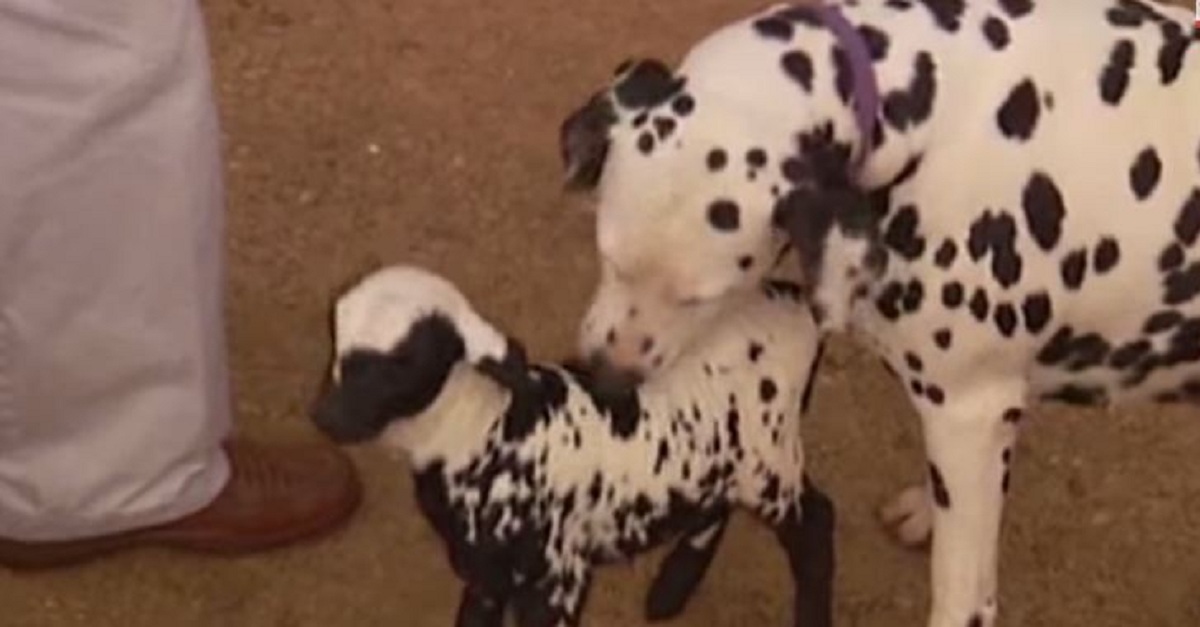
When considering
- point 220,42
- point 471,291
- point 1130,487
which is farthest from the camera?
point 220,42

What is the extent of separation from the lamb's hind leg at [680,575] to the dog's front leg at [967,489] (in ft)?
0.70

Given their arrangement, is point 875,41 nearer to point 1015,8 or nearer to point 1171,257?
point 1015,8

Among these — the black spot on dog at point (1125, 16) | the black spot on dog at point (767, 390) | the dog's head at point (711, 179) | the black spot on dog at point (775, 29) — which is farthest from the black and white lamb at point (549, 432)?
the black spot on dog at point (1125, 16)

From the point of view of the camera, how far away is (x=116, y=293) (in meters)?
2.61

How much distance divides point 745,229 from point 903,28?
0.66 feet

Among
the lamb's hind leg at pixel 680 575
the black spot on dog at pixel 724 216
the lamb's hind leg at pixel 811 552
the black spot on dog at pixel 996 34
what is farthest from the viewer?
the lamb's hind leg at pixel 680 575

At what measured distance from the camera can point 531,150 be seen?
131 inches

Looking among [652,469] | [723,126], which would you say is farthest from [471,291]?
[723,126]

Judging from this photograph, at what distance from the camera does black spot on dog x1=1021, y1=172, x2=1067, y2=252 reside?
90.4 inches

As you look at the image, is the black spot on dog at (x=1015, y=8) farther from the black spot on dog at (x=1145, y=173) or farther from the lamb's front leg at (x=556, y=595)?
the lamb's front leg at (x=556, y=595)

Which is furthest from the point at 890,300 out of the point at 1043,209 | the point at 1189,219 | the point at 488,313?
the point at 488,313

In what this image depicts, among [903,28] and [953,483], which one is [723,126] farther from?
[953,483]

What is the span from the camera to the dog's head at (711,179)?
2.20 m

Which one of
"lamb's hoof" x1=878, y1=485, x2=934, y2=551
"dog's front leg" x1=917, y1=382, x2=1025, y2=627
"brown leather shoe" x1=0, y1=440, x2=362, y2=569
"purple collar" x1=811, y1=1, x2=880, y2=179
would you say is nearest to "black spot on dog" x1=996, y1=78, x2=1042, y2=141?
"purple collar" x1=811, y1=1, x2=880, y2=179
